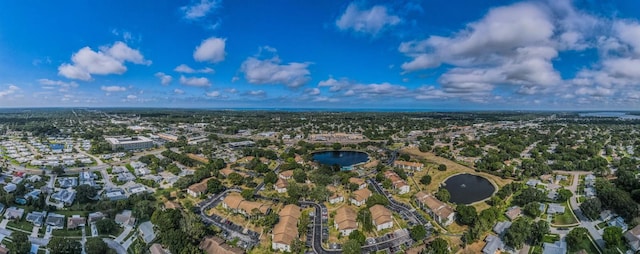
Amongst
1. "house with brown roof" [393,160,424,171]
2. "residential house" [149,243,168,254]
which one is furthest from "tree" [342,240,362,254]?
"house with brown roof" [393,160,424,171]

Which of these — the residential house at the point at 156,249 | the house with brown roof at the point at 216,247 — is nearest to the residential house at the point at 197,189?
the residential house at the point at 156,249

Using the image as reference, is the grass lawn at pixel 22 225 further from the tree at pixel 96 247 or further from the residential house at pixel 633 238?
the residential house at pixel 633 238

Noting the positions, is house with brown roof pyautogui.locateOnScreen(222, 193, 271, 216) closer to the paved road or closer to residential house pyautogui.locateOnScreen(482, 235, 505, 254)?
residential house pyautogui.locateOnScreen(482, 235, 505, 254)

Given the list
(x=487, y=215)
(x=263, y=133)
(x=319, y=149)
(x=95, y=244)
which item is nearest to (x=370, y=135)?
(x=319, y=149)

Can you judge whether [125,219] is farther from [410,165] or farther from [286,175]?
[410,165]

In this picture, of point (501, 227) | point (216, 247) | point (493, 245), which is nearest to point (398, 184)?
point (501, 227)
